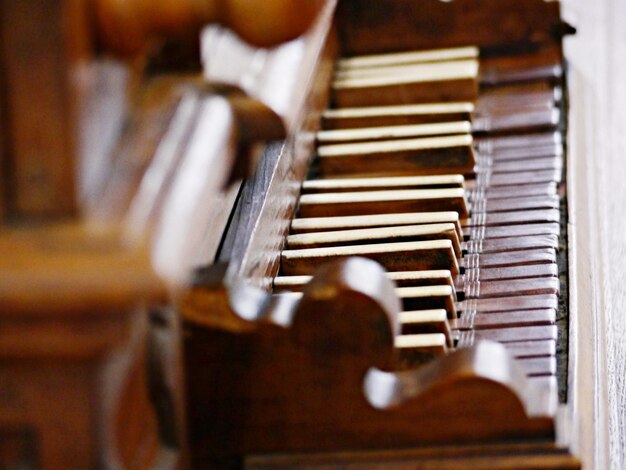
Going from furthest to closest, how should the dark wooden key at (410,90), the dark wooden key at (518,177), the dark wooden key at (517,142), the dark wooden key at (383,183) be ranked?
1. the dark wooden key at (410,90)
2. the dark wooden key at (517,142)
3. the dark wooden key at (518,177)
4. the dark wooden key at (383,183)

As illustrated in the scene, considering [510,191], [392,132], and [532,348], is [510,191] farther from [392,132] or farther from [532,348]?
[532,348]

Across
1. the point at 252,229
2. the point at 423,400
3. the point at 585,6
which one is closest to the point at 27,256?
the point at 423,400

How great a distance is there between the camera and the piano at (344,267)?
3.58ft

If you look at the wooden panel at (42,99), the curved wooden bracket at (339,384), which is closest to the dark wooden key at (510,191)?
the curved wooden bracket at (339,384)

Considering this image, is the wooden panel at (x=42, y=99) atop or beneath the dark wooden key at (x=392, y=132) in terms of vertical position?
atop

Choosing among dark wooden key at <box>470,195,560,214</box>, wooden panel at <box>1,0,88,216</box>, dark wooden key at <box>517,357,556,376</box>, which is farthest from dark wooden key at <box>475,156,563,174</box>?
wooden panel at <box>1,0,88,216</box>

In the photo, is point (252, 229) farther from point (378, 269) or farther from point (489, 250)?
point (489, 250)

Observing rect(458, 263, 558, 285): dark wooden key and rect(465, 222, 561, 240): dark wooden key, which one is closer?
rect(458, 263, 558, 285): dark wooden key

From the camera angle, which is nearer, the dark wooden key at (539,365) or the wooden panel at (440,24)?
the dark wooden key at (539,365)

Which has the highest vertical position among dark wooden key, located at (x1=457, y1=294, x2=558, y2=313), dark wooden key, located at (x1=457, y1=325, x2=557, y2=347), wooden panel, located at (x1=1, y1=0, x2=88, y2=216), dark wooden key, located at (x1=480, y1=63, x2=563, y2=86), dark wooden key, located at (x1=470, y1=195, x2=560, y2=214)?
wooden panel, located at (x1=1, y1=0, x2=88, y2=216)

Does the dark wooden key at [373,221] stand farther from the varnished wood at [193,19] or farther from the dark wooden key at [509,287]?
the varnished wood at [193,19]

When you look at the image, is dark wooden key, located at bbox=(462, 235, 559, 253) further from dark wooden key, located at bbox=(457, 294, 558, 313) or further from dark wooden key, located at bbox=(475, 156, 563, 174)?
dark wooden key, located at bbox=(475, 156, 563, 174)

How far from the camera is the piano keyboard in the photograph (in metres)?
1.90

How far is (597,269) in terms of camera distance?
221 centimetres
